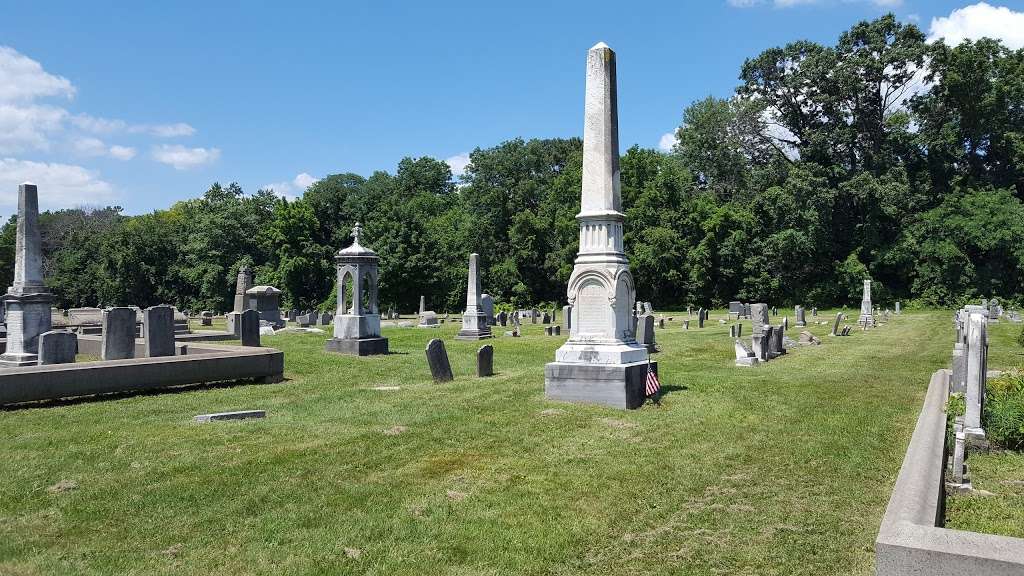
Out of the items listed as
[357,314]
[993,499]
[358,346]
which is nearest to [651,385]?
[993,499]

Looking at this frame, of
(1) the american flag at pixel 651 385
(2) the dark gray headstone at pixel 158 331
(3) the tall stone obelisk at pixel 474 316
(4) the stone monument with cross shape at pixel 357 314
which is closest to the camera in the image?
(1) the american flag at pixel 651 385

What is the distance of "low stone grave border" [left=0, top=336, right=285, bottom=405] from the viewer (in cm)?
1012

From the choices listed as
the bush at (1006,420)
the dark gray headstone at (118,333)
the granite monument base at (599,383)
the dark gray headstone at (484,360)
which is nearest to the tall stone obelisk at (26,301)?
the dark gray headstone at (118,333)

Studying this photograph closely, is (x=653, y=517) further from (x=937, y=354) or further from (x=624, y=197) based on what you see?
(x=624, y=197)

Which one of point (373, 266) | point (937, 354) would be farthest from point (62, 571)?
point (937, 354)

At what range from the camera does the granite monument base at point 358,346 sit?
18594 mm

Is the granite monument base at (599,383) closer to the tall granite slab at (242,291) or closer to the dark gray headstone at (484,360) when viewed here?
the dark gray headstone at (484,360)

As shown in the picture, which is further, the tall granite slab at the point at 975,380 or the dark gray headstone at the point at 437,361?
the dark gray headstone at the point at 437,361

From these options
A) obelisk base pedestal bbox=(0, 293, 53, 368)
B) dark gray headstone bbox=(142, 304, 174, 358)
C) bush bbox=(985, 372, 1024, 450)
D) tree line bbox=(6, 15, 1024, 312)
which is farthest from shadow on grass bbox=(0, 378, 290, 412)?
tree line bbox=(6, 15, 1024, 312)

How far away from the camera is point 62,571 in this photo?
173 inches

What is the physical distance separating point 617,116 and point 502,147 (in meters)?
56.4

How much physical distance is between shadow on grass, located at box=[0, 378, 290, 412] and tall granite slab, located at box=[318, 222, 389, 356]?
5.03m

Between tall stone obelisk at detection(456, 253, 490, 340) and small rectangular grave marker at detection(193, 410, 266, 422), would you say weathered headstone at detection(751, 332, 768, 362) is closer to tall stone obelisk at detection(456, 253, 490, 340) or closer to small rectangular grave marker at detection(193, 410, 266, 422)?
tall stone obelisk at detection(456, 253, 490, 340)

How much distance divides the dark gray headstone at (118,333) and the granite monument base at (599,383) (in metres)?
9.84
